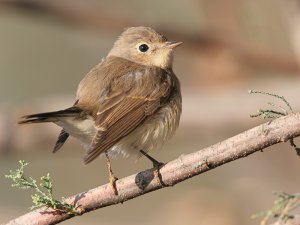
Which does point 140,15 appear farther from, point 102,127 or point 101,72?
point 102,127

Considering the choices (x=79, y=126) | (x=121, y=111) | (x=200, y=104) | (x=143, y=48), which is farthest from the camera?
(x=200, y=104)

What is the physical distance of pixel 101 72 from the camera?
4.77m

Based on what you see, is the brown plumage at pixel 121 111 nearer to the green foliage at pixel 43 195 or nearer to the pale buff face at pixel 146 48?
the pale buff face at pixel 146 48

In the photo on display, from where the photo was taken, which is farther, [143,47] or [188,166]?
[143,47]

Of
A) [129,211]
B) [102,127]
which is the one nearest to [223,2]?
[129,211]

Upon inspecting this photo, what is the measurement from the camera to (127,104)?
14.8 ft

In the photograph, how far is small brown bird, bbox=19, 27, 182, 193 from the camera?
4.19 m

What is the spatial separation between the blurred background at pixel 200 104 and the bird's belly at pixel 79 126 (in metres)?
2.56

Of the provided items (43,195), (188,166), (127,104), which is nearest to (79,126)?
(127,104)

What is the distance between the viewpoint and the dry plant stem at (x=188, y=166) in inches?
125

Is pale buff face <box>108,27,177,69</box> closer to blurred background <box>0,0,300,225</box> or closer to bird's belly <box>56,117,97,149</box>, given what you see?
bird's belly <box>56,117,97,149</box>

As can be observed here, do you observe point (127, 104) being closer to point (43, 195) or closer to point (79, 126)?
point (79, 126)

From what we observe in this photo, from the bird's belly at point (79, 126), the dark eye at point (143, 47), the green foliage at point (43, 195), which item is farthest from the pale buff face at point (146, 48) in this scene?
the green foliage at point (43, 195)

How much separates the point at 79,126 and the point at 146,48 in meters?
1.17
